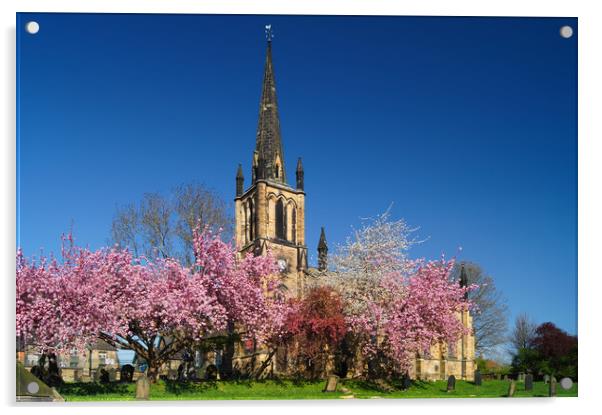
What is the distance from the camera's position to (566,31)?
14.5 meters

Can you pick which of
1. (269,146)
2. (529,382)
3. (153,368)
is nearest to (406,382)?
(529,382)

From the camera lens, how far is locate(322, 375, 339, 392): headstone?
53.7 feet

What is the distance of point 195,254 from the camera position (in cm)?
2014

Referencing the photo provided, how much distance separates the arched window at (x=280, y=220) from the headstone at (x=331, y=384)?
17.9 meters

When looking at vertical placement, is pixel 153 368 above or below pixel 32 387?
below

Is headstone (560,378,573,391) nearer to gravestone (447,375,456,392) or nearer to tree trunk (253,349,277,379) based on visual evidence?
gravestone (447,375,456,392)

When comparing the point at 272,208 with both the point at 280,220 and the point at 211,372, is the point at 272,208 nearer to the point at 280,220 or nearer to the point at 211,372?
the point at 280,220

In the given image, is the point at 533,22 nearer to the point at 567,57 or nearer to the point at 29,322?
the point at 567,57

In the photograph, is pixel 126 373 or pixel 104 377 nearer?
pixel 104 377

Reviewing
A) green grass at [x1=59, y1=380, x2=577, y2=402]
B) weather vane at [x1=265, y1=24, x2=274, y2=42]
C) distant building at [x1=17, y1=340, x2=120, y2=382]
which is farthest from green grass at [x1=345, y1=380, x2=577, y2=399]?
weather vane at [x1=265, y1=24, x2=274, y2=42]

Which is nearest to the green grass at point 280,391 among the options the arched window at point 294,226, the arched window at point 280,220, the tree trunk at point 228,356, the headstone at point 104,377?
the headstone at point 104,377

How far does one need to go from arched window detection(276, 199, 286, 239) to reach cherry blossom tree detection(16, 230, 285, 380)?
12802 millimetres

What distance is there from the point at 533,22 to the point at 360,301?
426 inches
